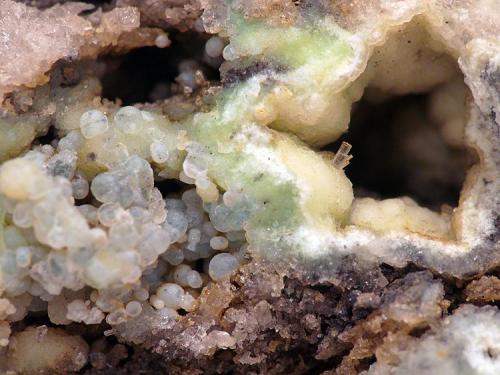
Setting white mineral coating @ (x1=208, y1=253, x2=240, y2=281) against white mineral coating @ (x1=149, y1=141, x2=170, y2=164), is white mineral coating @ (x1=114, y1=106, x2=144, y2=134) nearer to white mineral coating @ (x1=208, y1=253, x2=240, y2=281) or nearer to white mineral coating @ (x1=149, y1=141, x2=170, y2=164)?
white mineral coating @ (x1=149, y1=141, x2=170, y2=164)

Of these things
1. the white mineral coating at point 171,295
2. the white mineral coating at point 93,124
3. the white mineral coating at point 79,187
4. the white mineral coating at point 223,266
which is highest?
the white mineral coating at point 93,124

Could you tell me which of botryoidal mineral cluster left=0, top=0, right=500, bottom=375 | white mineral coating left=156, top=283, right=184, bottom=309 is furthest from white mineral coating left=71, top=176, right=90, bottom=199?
white mineral coating left=156, top=283, right=184, bottom=309

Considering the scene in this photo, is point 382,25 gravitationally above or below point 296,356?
above

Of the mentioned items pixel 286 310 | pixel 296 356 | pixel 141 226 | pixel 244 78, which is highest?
pixel 244 78

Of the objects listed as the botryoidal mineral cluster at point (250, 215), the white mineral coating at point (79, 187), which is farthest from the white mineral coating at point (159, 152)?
the white mineral coating at point (79, 187)

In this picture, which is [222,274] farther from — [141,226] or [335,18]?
[335,18]

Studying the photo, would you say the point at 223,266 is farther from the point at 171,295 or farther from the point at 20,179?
the point at 20,179

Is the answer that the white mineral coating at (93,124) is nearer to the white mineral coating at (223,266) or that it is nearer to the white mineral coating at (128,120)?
the white mineral coating at (128,120)

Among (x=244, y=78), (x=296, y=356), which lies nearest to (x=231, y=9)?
(x=244, y=78)
